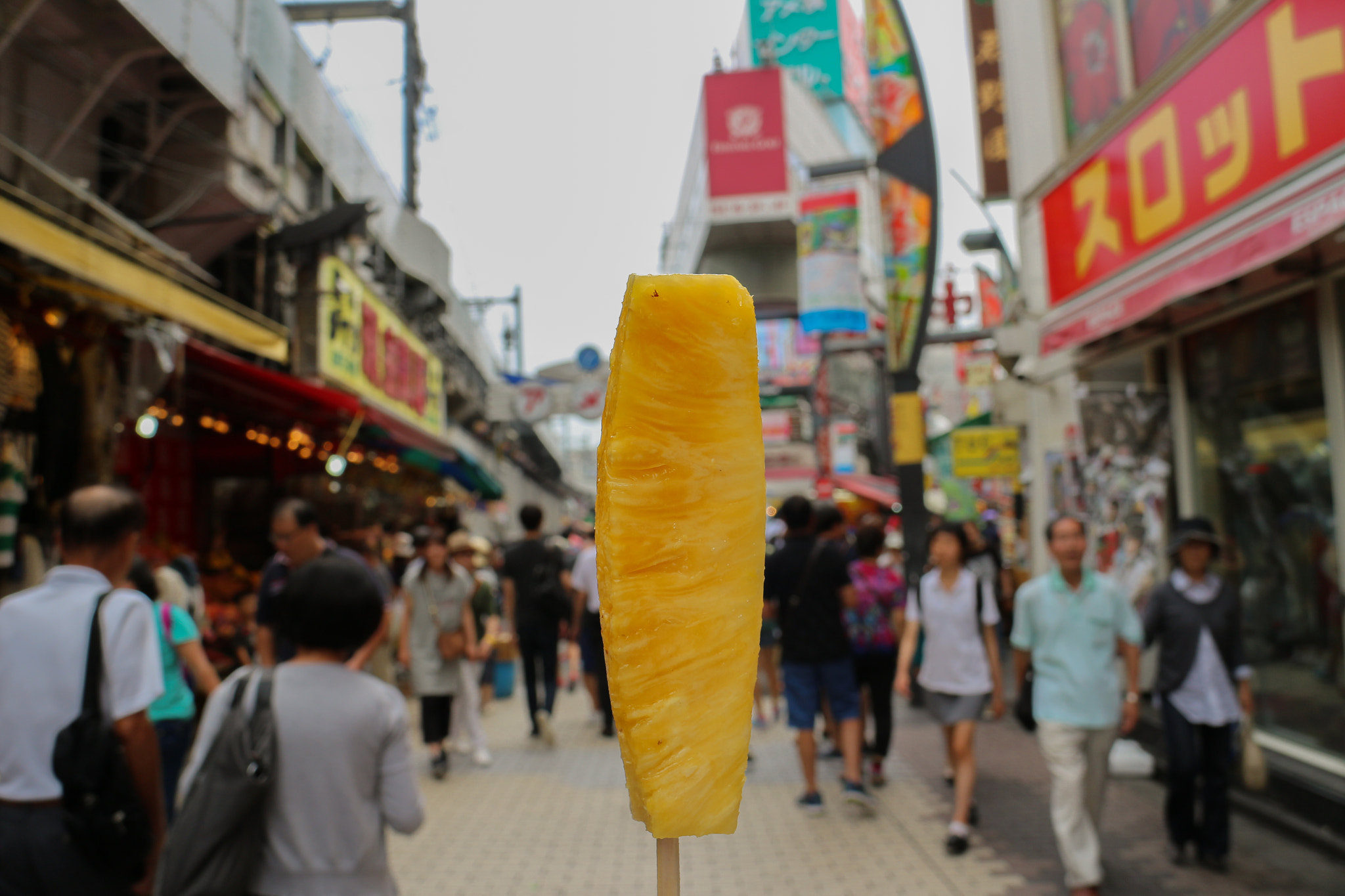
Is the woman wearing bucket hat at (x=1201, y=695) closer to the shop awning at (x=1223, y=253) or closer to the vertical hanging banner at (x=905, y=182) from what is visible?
the shop awning at (x=1223, y=253)

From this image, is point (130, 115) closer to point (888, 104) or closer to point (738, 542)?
point (888, 104)

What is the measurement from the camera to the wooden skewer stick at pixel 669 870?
1.27 m

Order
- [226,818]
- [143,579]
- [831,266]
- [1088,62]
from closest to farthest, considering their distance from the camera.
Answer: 1. [226,818]
2. [143,579]
3. [1088,62]
4. [831,266]

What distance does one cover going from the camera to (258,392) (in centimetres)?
764

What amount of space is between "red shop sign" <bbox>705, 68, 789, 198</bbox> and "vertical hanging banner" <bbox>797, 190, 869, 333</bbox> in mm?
7865

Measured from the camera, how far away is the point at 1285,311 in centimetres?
576

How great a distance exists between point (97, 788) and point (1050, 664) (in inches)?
158

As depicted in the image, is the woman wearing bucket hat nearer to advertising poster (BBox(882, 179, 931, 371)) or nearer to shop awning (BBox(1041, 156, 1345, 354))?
shop awning (BBox(1041, 156, 1345, 354))

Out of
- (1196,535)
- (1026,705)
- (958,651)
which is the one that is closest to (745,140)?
(958,651)

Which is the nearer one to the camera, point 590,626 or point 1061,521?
point 1061,521

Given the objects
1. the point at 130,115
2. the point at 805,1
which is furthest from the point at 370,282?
the point at 805,1

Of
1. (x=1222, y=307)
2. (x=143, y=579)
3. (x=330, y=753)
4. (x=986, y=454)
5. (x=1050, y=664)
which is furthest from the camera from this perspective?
(x=986, y=454)

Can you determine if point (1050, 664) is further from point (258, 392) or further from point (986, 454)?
point (986, 454)

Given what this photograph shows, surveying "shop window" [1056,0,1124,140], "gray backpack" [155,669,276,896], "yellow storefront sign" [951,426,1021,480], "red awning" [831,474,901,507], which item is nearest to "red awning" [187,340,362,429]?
"gray backpack" [155,669,276,896]
